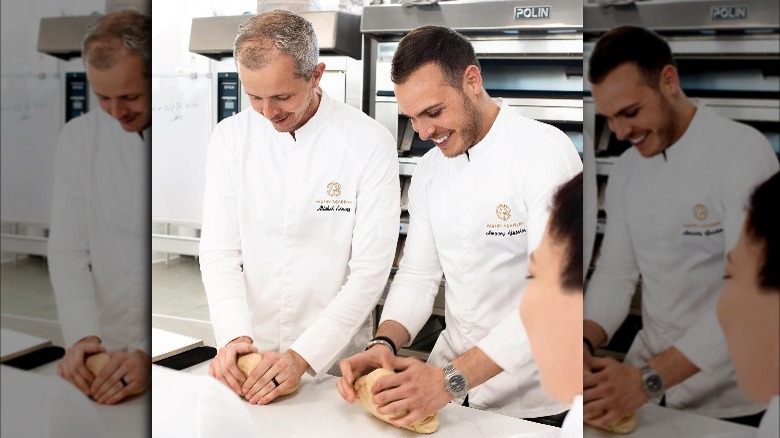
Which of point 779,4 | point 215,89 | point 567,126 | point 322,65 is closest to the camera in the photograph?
point 779,4

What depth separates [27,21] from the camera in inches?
83.0

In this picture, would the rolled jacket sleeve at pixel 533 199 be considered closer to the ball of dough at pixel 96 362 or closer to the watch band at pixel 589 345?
the watch band at pixel 589 345

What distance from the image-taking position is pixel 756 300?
1.51 m

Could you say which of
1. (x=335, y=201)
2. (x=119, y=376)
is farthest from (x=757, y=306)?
(x=119, y=376)

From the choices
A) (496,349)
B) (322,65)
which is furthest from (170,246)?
(496,349)

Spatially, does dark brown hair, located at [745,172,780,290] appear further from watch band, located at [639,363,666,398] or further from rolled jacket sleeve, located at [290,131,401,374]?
rolled jacket sleeve, located at [290,131,401,374]

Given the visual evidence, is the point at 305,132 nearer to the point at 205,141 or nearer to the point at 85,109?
the point at 205,141

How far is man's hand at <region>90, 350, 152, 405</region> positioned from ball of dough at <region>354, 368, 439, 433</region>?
0.76 m

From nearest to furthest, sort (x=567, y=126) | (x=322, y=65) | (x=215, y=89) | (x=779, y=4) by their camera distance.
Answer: (x=779, y=4) → (x=567, y=126) → (x=322, y=65) → (x=215, y=89)

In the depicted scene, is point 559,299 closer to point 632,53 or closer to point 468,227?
point 468,227

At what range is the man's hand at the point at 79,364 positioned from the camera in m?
2.22

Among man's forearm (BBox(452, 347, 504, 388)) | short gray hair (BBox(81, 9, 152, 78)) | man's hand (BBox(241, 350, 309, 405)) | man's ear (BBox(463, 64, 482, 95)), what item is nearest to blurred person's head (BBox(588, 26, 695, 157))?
man's ear (BBox(463, 64, 482, 95))

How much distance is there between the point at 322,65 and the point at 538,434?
1.05 m

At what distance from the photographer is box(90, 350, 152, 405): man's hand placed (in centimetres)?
225
